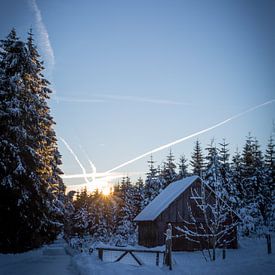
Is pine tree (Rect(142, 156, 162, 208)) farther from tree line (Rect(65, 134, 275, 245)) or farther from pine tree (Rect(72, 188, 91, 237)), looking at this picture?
pine tree (Rect(72, 188, 91, 237))

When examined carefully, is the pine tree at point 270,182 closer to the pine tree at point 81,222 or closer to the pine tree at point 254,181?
the pine tree at point 254,181

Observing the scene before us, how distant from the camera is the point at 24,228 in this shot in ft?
63.5

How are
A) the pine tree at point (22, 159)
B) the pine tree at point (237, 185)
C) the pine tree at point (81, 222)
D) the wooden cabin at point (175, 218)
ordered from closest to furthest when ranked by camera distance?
the pine tree at point (22, 159)
the wooden cabin at point (175, 218)
the pine tree at point (237, 185)
the pine tree at point (81, 222)

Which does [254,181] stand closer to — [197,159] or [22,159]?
[197,159]

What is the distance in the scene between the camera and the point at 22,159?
2038cm

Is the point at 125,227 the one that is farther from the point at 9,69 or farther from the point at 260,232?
the point at 9,69

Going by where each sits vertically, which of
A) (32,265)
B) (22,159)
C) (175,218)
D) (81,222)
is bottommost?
(81,222)

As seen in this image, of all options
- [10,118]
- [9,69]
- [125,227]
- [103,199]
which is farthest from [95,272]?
[103,199]

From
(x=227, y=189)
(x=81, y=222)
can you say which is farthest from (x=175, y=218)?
(x=81, y=222)

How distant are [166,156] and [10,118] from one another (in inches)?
1402

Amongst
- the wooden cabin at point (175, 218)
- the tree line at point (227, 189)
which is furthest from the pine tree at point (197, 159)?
the wooden cabin at point (175, 218)

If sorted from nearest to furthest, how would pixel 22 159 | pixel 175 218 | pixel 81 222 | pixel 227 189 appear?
pixel 22 159, pixel 175 218, pixel 227 189, pixel 81 222

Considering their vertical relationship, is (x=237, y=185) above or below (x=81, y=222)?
above

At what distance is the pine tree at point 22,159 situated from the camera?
18875mm
